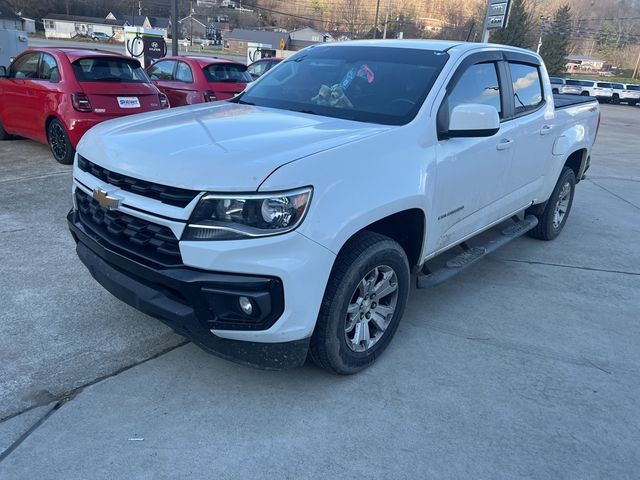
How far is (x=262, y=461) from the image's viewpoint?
2.47m

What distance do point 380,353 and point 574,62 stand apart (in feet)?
324

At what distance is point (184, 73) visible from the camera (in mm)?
10734

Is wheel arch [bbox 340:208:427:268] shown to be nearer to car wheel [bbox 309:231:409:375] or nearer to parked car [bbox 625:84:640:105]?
car wheel [bbox 309:231:409:375]

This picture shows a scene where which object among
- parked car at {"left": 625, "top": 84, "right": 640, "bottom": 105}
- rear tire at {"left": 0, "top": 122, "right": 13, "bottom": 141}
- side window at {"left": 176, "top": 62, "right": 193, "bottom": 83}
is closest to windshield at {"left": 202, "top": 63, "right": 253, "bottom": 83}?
side window at {"left": 176, "top": 62, "right": 193, "bottom": 83}

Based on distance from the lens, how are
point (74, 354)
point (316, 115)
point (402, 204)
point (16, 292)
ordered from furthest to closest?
point (16, 292) → point (316, 115) → point (74, 354) → point (402, 204)

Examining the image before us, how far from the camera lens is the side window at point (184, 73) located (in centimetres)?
1060

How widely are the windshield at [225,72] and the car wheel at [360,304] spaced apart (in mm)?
8484

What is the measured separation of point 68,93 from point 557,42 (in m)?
64.8

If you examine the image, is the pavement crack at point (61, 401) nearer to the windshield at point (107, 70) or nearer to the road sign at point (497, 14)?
the windshield at point (107, 70)

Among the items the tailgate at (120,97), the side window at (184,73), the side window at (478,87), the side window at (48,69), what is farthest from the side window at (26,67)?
the side window at (478,87)

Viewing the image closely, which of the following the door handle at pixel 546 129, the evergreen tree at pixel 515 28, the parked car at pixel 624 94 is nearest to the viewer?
the door handle at pixel 546 129

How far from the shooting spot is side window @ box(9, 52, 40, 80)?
7.84 m

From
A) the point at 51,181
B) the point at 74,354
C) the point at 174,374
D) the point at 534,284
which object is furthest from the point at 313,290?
the point at 51,181

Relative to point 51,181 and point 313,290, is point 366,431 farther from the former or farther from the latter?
point 51,181
